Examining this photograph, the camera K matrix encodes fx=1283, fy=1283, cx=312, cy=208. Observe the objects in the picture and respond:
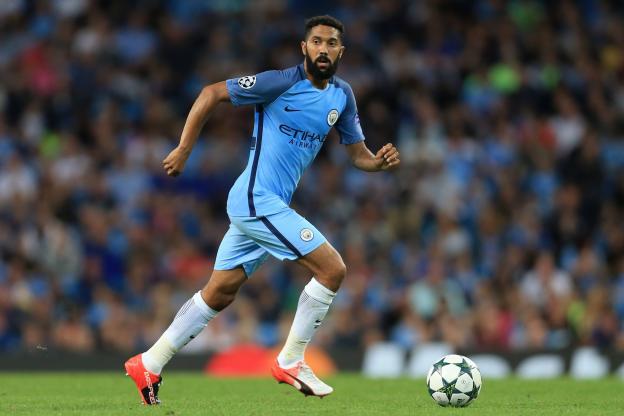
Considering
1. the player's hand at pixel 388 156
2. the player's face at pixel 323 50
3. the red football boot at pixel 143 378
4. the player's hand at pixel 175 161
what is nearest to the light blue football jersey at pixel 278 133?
the player's face at pixel 323 50

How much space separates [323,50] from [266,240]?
124 cm

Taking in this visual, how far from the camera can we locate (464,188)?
1611 centimetres

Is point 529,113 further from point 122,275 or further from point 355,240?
point 122,275

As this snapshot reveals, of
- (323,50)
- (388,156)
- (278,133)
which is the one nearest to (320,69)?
(323,50)

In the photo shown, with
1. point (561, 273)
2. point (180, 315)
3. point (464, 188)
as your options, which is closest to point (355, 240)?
point (464, 188)

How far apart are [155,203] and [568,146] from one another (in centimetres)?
538

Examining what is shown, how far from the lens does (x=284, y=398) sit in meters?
8.98

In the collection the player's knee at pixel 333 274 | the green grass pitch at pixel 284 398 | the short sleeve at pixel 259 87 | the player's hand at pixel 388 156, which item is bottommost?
the green grass pitch at pixel 284 398

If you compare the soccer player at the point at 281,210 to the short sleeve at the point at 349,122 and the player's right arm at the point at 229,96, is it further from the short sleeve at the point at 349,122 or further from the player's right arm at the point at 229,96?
the short sleeve at the point at 349,122

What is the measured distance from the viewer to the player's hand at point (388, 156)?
820 centimetres

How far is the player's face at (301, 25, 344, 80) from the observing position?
806 centimetres

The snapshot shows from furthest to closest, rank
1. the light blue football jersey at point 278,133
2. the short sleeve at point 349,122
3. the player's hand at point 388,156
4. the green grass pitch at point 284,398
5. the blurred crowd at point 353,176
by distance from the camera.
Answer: the blurred crowd at point 353,176
the short sleeve at point 349,122
the player's hand at point 388,156
the light blue football jersey at point 278,133
the green grass pitch at point 284,398

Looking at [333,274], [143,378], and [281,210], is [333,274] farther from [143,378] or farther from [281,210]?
[143,378]

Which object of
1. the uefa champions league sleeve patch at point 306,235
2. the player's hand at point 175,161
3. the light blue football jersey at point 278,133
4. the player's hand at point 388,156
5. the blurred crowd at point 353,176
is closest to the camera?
the player's hand at point 175,161
